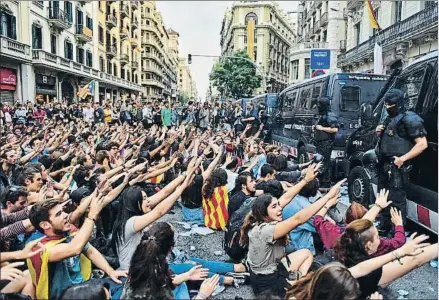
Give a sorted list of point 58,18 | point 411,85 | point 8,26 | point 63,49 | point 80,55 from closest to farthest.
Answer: point 411,85
point 8,26
point 58,18
point 63,49
point 80,55

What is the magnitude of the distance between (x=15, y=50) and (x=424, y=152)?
23749 millimetres

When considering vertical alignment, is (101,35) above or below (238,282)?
above

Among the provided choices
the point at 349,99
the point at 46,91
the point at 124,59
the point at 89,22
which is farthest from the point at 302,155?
the point at 124,59

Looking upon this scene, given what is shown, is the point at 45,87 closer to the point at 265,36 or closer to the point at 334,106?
the point at 334,106

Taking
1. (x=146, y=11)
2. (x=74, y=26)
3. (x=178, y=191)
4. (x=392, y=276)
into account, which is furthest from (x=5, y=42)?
(x=146, y=11)

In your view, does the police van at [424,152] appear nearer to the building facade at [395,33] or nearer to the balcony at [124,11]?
the building facade at [395,33]

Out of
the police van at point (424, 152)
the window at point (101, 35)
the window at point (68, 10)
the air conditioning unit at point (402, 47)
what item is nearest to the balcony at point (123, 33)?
the window at point (101, 35)

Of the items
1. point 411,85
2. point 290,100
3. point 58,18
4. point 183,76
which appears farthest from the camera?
point 183,76

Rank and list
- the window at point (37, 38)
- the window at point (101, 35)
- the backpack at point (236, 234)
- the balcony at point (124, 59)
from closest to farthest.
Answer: the backpack at point (236, 234) < the window at point (37, 38) < the window at point (101, 35) < the balcony at point (124, 59)

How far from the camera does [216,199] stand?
6.06 m

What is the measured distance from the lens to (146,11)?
2621 inches

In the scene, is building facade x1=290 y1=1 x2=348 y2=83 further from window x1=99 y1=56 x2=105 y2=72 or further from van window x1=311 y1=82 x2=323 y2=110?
window x1=99 y1=56 x2=105 y2=72

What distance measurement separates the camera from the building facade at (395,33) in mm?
18172

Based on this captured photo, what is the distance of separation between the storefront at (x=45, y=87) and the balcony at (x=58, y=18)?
12.1ft
